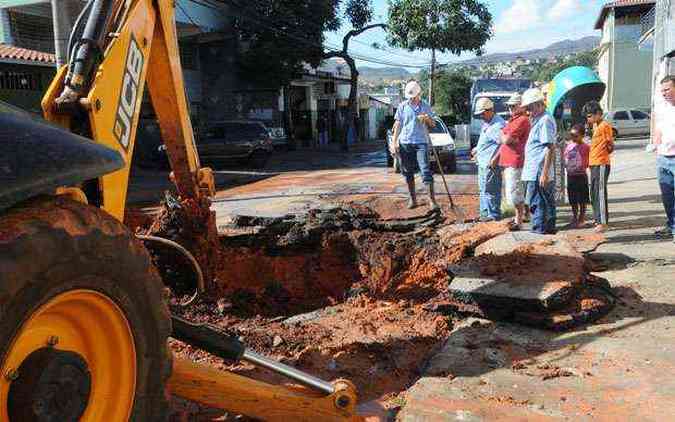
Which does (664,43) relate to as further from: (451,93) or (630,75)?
(451,93)

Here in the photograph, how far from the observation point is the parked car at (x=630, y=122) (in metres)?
33.1

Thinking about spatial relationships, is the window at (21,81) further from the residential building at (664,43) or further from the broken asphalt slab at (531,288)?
the residential building at (664,43)

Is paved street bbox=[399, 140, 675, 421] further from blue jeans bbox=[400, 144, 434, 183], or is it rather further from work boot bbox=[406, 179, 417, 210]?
work boot bbox=[406, 179, 417, 210]

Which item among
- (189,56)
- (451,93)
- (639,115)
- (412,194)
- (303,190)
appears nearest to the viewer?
(412,194)

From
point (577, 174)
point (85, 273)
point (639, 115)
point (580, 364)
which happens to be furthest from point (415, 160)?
point (639, 115)

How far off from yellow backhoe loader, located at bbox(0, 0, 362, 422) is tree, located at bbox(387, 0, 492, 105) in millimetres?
30795

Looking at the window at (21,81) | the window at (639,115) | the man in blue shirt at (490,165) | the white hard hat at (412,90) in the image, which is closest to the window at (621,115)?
the window at (639,115)

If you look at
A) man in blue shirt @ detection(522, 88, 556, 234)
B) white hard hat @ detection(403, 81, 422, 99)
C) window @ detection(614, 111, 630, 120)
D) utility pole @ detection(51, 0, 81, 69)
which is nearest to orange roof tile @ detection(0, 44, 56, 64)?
utility pole @ detection(51, 0, 81, 69)

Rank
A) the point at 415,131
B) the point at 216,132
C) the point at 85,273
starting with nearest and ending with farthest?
the point at 85,273
the point at 415,131
the point at 216,132

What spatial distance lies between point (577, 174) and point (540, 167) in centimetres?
178

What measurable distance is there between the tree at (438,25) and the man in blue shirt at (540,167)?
26.6 metres

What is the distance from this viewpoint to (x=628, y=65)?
41.6 metres

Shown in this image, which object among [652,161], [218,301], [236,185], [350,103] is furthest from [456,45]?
[218,301]

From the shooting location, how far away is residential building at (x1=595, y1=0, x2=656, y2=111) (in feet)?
135
